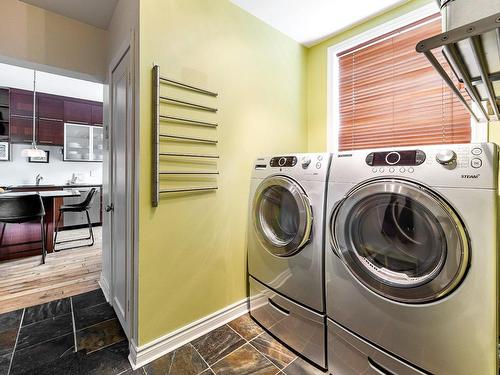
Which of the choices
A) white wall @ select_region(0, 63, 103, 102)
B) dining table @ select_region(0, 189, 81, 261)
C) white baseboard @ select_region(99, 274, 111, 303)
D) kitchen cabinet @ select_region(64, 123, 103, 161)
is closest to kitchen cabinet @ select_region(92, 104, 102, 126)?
kitchen cabinet @ select_region(64, 123, 103, 161)

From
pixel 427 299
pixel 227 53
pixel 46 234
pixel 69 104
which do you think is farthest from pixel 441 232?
pixel 69 104

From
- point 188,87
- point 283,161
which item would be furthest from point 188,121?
point 283,161

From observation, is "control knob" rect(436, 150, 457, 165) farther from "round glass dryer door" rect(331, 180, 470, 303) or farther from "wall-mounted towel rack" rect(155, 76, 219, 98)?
"wall-mounted towel rack" rect(155, 76, 219, 98)

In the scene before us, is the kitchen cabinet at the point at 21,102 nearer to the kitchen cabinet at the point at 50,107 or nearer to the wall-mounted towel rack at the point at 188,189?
the kitchen cabinet at the point at 50,107

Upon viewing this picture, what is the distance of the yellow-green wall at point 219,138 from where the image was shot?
1.43 metres

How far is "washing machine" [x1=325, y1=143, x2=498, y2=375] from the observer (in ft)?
2.98

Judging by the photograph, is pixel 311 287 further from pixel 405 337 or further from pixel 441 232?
pixel 441 232

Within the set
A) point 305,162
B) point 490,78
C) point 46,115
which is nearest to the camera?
point 490,78

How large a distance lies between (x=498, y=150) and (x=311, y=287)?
1074 millimetres

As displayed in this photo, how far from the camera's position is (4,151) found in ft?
14.4

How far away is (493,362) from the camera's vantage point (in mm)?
894

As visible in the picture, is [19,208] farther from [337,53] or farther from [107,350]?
[337,53]

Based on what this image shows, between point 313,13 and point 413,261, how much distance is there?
1.96 metres

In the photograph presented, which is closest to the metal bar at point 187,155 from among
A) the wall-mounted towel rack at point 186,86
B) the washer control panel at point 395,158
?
the wall-mounted towel rack at point 186,86
